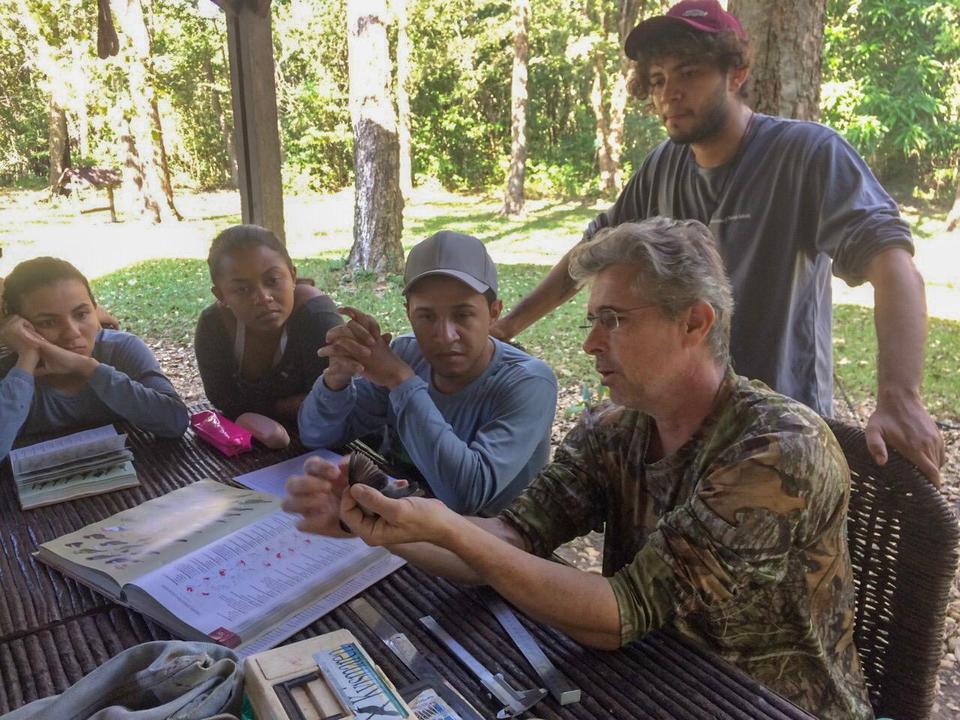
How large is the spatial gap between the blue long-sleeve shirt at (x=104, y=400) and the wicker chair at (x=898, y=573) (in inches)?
70.5

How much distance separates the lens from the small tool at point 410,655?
0.95 metres

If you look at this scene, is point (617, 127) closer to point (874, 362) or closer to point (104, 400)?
point (874, 362)

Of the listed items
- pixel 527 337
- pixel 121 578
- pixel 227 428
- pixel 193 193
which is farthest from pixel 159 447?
pixel 193 193

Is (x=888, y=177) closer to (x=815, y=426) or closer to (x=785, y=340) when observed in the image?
(x=785, y=340)

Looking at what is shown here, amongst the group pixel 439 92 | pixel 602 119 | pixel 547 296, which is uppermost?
pixel 439 92

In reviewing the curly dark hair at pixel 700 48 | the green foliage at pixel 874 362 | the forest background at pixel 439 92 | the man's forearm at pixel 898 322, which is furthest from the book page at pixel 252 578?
the forest background at pixel 439 92

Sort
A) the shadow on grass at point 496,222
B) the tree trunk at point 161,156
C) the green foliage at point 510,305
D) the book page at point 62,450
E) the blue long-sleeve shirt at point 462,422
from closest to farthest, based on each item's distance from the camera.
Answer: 1. the blue long-sleeve shirt at point 462,422
2. the book page at point 62,450
3. the green foliage at point 510,305
4. the tree trunk at point 161,156
5. the shadow on grass at point 496,222

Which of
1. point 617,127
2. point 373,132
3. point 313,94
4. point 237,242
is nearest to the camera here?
point 237,242

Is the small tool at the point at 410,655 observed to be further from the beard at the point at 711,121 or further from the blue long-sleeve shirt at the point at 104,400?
the beard at the point at 711,121

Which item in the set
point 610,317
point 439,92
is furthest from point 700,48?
point 439,92

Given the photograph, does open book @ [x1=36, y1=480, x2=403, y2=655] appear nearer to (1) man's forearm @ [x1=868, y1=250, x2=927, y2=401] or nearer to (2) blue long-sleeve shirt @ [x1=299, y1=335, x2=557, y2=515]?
(2) blue long-sleeve shirt @ [x1=299, y1=335, x2=557, y2=515]

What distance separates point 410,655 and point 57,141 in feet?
26.4

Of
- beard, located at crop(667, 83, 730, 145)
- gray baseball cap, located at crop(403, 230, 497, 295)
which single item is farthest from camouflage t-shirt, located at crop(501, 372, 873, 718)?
beard, located at crop(667, 83, 730, 145)

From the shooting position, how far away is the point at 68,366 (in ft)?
6.84
